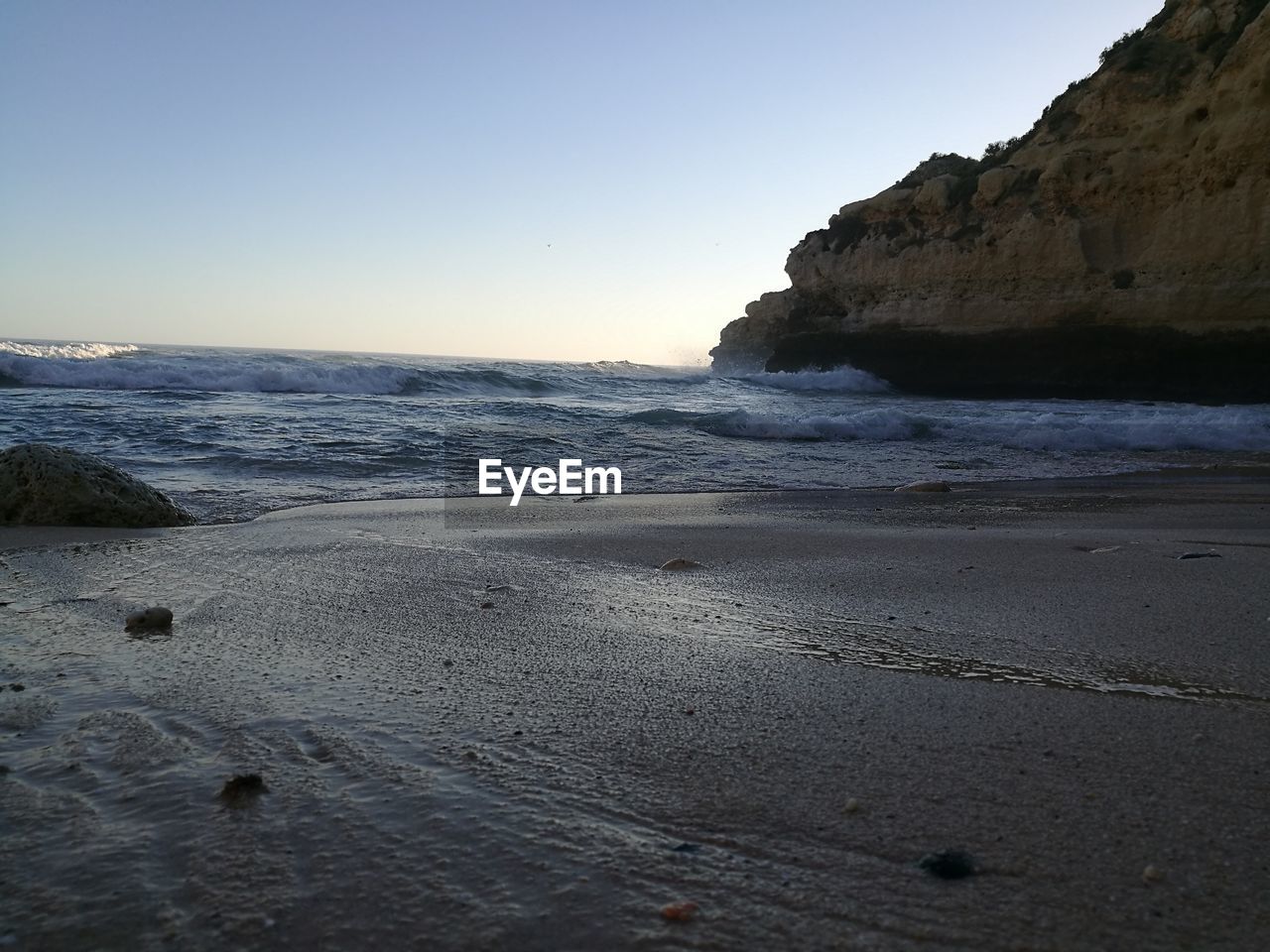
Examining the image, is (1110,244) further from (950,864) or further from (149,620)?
(950,864)

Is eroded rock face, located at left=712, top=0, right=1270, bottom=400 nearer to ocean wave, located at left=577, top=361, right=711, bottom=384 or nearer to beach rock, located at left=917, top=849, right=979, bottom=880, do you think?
ocean wave, located at left=577, top=361, right=711, bottom=384

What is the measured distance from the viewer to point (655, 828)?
4.66 ft

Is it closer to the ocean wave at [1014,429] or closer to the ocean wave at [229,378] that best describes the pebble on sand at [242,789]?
the ocean wave at [1014,429]

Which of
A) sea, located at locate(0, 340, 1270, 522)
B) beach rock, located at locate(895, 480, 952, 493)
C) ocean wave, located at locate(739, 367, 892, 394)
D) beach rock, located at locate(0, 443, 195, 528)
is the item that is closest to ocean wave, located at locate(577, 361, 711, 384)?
ocean wave, located at locate(739, 367, 892, 394)

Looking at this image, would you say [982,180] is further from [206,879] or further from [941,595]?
[206,879]

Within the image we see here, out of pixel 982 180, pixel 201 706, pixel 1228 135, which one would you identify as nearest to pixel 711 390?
pixel 982 180

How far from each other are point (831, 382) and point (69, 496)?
24.2 meters

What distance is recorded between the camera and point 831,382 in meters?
27.0

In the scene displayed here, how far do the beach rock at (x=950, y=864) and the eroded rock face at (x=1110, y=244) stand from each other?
70.0 feet

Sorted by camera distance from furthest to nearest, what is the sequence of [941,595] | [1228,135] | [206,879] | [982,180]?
[982,180] → [1228,135] → [941,595] → [206,879]

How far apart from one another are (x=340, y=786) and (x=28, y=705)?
39.0 inches

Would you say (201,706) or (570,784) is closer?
(570,784)

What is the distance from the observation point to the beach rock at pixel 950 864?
126cm

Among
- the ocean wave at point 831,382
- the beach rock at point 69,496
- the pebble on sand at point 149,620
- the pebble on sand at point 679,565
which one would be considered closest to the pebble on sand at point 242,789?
the pebble on sand at point 149,620
